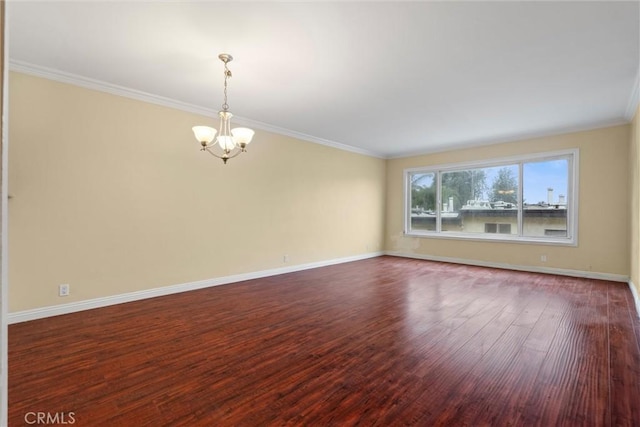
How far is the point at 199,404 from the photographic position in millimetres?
1784

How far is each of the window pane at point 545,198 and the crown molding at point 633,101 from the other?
3.75 feet

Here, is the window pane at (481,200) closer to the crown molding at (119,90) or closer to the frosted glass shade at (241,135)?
the crown molding at (119,90)

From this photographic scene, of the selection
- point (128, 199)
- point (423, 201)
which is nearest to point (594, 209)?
point (423, 201)

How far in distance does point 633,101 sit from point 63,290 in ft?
Result: 24.9

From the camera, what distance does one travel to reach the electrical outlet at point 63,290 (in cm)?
328

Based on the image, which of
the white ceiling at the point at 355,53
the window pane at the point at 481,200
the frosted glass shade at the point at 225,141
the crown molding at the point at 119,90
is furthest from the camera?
the window pane at the point at 481,200

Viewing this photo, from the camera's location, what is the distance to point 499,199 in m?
6.31

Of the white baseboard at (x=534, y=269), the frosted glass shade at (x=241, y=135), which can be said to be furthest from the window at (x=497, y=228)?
the frosted glass shade at (x=241, y=135)

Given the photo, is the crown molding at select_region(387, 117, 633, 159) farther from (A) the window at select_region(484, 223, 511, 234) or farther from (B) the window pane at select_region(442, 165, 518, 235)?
(A) the window at select_region(484, 223, 511, 234)

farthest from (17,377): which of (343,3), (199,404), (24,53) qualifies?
(343,3)

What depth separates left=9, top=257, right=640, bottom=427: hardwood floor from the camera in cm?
172

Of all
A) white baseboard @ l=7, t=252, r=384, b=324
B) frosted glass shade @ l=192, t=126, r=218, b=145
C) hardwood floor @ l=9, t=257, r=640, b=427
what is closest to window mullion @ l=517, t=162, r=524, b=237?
hardwood floor @ l=9, t=257, r=640, b=427

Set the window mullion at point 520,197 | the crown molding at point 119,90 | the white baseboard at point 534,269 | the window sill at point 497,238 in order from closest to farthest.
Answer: the crown molding at point 119,90 < the white baseboard at point 534,269 < the window sill at point 497,238 < the window mullion at point 520,197

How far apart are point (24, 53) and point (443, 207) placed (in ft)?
24.8
